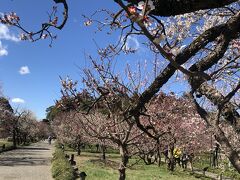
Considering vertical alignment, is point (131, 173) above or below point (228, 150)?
below

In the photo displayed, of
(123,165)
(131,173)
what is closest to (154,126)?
(123,165)

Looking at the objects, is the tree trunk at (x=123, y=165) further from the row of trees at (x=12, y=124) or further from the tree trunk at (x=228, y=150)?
the row of trees at (x=12, y=124)

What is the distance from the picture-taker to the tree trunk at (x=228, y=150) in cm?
487

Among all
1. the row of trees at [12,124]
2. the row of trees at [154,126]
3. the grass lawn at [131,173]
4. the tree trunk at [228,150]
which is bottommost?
the grass lawn at [131,173]

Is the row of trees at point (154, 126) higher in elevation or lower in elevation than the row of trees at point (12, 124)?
lower

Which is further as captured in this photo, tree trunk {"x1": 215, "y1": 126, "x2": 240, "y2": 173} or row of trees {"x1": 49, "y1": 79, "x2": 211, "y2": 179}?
row of trees {"x1": 49, "y1": 79, "x2": 211, "y2": 179}

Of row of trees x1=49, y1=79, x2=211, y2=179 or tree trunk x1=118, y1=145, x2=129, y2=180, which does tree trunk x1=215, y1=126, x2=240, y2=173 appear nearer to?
row of trees x1=49, y1=79, x2=211, y2=179

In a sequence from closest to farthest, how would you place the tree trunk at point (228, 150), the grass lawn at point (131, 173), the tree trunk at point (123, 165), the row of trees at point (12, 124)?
the tree trunk at point (228, 150), the tree trunk at point (123, 165), the grass lawn at point (131, 173), the row of trees at point (12, 124)

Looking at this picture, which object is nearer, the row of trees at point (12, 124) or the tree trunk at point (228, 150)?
the tree trunk at point (228, 150)

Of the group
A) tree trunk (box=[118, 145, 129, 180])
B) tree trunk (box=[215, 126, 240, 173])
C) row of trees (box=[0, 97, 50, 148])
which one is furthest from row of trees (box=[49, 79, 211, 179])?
Result: row of trees (box=[0, 97, 50, 148])

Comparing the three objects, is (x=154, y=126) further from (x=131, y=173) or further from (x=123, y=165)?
(x=131, y=173)

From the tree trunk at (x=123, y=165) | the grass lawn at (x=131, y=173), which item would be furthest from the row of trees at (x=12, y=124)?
the tree trunk at (x=123, y=165)

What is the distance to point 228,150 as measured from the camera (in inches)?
194

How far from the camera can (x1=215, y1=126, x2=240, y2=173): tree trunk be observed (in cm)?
487
